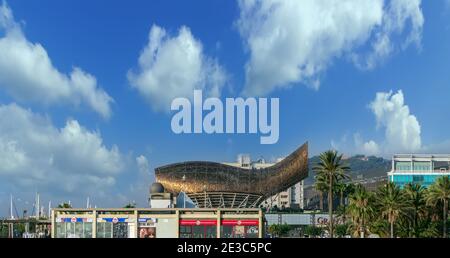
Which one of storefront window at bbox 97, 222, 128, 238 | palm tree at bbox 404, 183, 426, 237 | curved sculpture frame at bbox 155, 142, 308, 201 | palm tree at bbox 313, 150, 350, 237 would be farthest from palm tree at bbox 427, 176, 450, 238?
curved sculpture frame at bbox 155, 142, 308, 201

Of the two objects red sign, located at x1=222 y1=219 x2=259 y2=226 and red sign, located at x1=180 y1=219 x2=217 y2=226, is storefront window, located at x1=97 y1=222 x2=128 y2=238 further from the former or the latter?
red sign, located at x1=222 y1=219 x2=259 y2=226

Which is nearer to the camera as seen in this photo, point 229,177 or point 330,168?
point 330,168

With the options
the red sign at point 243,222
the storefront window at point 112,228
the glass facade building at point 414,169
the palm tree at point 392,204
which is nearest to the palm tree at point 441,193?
the palm tree at point 392,204

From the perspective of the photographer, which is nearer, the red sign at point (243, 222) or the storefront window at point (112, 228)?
the storefront window at point (112, 228)

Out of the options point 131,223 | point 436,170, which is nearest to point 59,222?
point 131,223

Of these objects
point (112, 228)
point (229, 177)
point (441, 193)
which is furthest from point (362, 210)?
point (229, 177)

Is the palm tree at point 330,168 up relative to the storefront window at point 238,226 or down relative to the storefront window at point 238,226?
up

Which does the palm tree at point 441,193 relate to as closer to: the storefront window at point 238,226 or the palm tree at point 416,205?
the palm tree at point 416,205

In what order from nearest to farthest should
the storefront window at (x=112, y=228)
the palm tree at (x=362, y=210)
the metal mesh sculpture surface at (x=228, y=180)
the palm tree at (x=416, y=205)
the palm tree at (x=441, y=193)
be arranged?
the palm tree at (x=441, y=193) < the storefront window at (x=112, y=228) < the palm tree at (x=416, y=205) < the palm tree at (x=362, y=210) < the metal mesh sculpture surface at (x=228, y=180)

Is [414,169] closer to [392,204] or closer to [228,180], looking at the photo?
[228,180]

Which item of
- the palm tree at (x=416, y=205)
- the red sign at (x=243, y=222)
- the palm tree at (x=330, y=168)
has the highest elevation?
the palm tree at (x=330, y=168)

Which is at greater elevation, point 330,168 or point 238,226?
point 330,168
